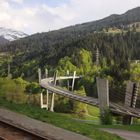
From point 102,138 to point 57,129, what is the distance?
4.50 feet

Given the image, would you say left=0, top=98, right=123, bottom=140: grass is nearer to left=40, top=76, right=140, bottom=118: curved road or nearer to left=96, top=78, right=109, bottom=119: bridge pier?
left=96, top=78, right=109, bottom=119: bridge pier

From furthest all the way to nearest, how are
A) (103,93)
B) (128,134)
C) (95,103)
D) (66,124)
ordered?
1. (95,103)
2. (103,93)
3. (128,134)
4. (66,124)

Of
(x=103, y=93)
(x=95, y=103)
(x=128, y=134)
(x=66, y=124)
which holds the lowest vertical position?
(x=95, y=103)

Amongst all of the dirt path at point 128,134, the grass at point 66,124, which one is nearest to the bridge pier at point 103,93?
the dirt path at point 128,134

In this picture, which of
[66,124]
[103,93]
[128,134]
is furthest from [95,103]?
[66,124]

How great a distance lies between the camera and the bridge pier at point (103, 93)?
62.9 ft

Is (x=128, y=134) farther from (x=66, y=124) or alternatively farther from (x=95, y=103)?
(x=95, y=103)

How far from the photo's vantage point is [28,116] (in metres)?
14.8

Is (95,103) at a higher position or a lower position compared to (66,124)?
lower

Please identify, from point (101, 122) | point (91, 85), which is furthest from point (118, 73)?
point (101, 122)

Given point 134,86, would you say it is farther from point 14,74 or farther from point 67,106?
point 14,74

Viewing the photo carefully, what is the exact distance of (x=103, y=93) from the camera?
64.2 feet

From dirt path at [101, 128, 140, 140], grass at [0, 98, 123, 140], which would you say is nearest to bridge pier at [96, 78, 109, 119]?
dirt path at [101, 128, 140, 140]

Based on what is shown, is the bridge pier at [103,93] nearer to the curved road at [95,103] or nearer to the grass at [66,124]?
the curved road at [95,103]
